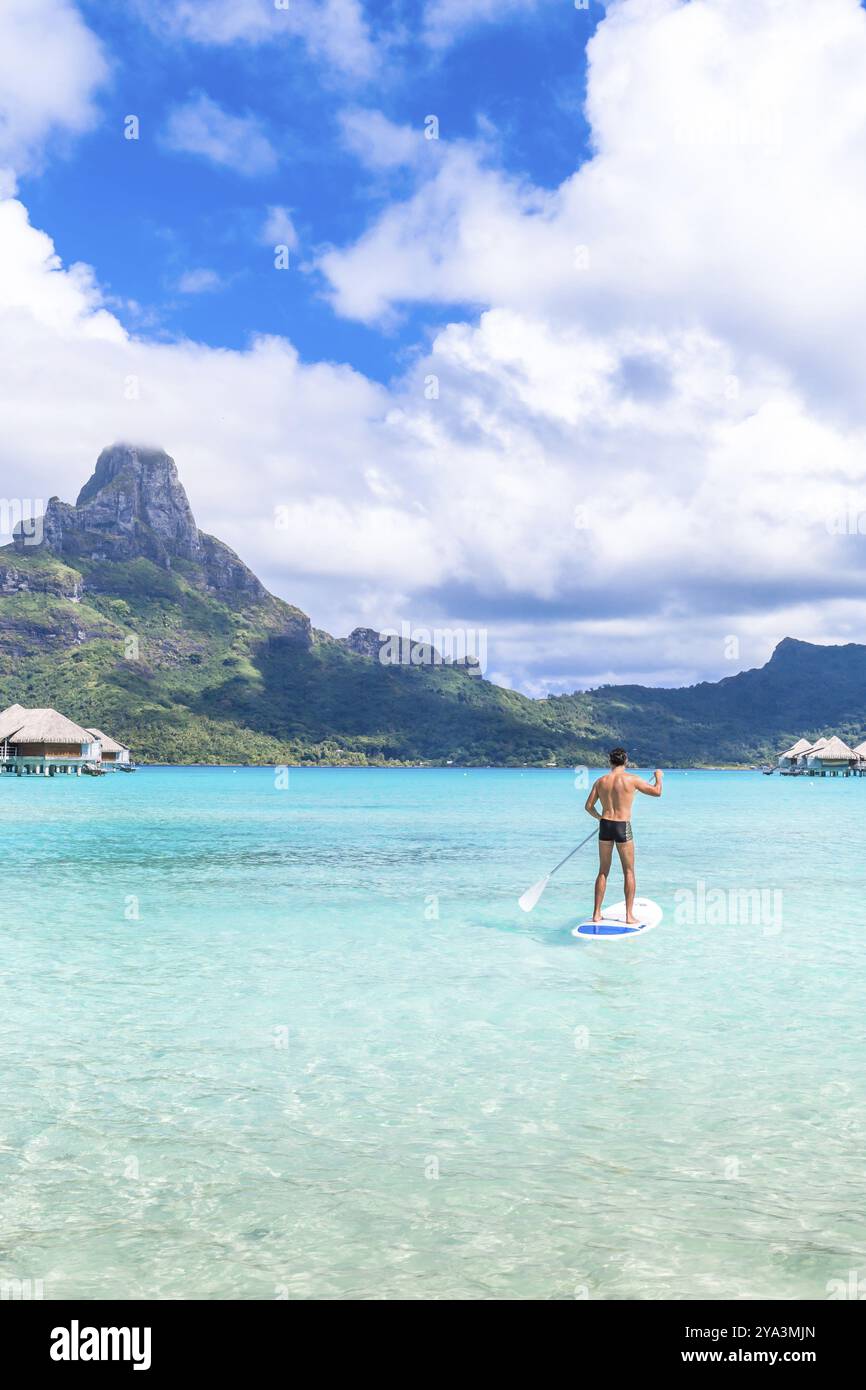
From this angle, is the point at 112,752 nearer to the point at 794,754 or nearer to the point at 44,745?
the point at 44,745

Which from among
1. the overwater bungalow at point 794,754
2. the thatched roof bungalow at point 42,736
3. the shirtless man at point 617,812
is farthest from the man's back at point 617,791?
the overwater bungalow at point 794,754

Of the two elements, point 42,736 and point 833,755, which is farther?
point 833,755

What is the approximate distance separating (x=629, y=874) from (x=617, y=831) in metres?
0.85

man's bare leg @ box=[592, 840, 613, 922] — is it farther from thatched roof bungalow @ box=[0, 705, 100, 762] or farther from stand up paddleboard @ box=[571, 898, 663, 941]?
thatched roof bungalow @ box=[0, 705, 100, 762]

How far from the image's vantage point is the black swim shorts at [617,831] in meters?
14.1

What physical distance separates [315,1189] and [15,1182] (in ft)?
6.02

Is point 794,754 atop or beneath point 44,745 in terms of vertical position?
beneath

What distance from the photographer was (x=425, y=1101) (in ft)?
24.5

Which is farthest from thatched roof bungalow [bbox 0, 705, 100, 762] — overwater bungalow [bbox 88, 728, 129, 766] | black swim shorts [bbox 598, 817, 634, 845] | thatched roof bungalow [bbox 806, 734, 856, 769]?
black swim shorts [bbox 598, 817, 634, 845]

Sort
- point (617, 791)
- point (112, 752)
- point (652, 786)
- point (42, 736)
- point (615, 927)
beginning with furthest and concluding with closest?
point (112, 752)
point (42, 736)
point (615, 927)
point (617, 791)
point (652, 786)

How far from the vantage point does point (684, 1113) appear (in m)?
7.10

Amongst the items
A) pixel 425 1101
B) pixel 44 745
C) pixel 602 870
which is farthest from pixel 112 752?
pixel 425 1101
